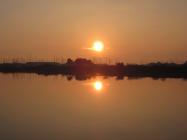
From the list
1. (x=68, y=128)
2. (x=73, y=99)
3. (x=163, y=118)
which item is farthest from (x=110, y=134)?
(x=73, y=99)

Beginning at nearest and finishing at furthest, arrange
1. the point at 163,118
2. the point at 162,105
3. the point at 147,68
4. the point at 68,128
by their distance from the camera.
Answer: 1. the point at 68,128
2. the point at 163,118
3. the point at 162,105
4. the point at 147,68

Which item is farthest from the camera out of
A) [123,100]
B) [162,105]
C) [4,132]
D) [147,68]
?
[147,68]

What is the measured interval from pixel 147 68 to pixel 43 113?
82.0 metres

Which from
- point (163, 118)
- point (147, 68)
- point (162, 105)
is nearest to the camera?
point (163, 118)

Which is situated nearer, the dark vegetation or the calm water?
the calm water

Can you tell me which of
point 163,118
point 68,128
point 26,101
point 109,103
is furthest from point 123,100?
point 68,128

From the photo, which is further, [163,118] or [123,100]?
[123,100]

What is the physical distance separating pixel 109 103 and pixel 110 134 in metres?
8.70

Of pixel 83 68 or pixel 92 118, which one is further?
pixel 83 68

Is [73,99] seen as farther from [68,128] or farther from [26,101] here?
[68,128]

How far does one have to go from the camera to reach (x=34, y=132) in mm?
14750

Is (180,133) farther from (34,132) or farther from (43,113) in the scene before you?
(43,113)

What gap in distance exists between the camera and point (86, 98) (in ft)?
84.4

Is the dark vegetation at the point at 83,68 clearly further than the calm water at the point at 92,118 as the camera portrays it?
Yes
